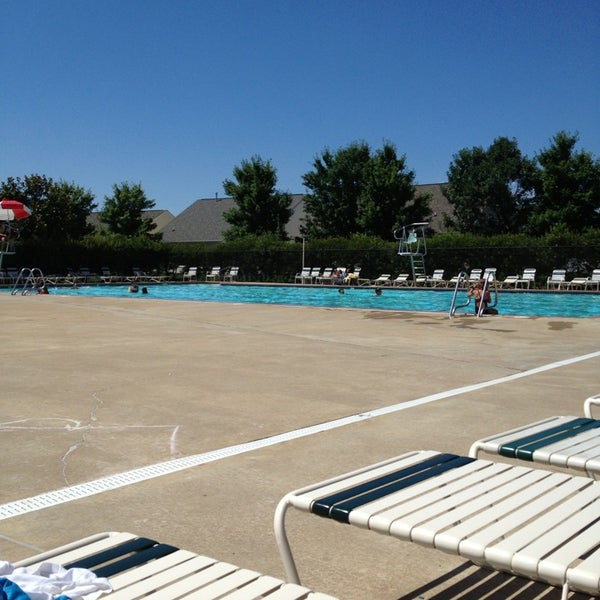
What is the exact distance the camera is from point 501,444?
3.60 m

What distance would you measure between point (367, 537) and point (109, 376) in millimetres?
5354

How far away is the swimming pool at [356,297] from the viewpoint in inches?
1041

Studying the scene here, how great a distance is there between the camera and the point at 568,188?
41.9m

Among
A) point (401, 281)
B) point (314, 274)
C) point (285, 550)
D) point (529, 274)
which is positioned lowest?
point (285, 550)

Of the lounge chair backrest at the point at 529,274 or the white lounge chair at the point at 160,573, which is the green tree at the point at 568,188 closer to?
the lounge chair backrest at the point at 529,274

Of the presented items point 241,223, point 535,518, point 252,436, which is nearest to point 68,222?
point 241,223

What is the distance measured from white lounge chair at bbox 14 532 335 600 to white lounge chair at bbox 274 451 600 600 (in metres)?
0.51

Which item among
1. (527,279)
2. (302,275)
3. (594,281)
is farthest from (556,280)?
(302,275)

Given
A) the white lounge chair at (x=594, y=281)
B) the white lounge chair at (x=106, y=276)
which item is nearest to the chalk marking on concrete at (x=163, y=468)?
the white lounge chair at (x=594, y=281)

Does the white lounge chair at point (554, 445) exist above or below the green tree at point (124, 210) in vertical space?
below

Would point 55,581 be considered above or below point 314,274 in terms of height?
below

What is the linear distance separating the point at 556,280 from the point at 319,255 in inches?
571

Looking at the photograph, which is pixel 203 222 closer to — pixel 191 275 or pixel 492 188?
pixel 191 275

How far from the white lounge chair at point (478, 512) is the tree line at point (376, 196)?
4189 centimetres
